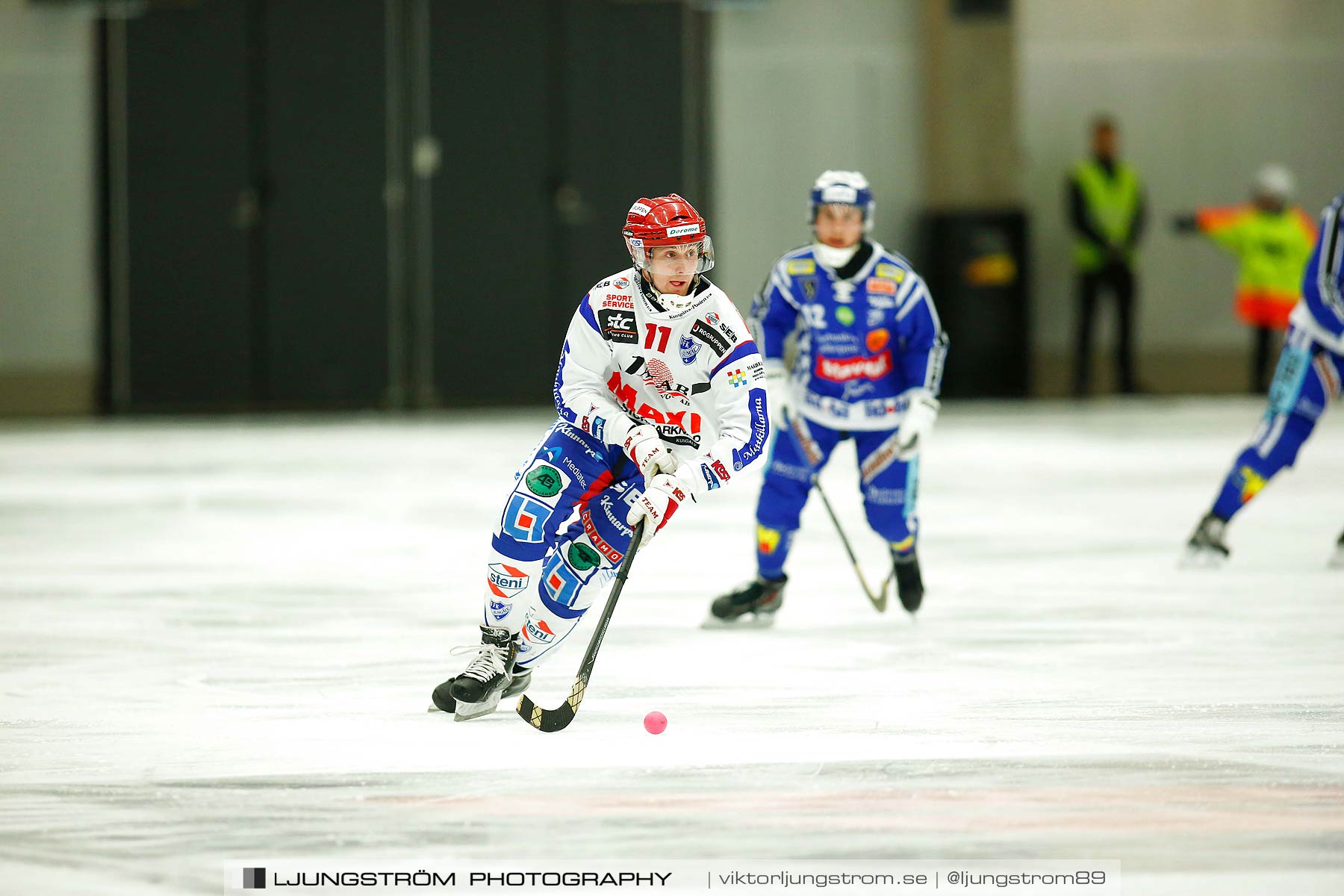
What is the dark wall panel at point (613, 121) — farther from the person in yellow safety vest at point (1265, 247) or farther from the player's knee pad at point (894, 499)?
the player's knee pad at point (894, 499)

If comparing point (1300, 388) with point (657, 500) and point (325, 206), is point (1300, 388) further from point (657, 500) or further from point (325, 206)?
point (325, 206)

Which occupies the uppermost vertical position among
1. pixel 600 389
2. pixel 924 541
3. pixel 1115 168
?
pixel 1115 168

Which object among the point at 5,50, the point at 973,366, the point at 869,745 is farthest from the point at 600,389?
the point at 5,50

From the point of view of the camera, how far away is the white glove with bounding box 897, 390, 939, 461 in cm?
604

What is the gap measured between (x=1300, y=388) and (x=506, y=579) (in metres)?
3.73

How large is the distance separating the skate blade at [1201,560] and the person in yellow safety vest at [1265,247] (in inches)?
326

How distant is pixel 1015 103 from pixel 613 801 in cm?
1278

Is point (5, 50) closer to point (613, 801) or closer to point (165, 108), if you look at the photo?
point (165, 108)

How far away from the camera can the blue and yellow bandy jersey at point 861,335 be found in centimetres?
612

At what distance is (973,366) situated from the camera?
610 inches

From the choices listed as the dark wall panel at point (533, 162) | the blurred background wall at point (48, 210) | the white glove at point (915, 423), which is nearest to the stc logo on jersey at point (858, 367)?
the white glove at point (915, 423)

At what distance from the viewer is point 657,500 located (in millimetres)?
4508

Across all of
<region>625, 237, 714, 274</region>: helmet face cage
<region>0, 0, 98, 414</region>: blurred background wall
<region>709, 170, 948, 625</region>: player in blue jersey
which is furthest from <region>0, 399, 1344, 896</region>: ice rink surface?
<region>0, 0, 98, 414</region>: blurred background wall

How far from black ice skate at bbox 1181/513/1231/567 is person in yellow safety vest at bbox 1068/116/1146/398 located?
8111 mm
